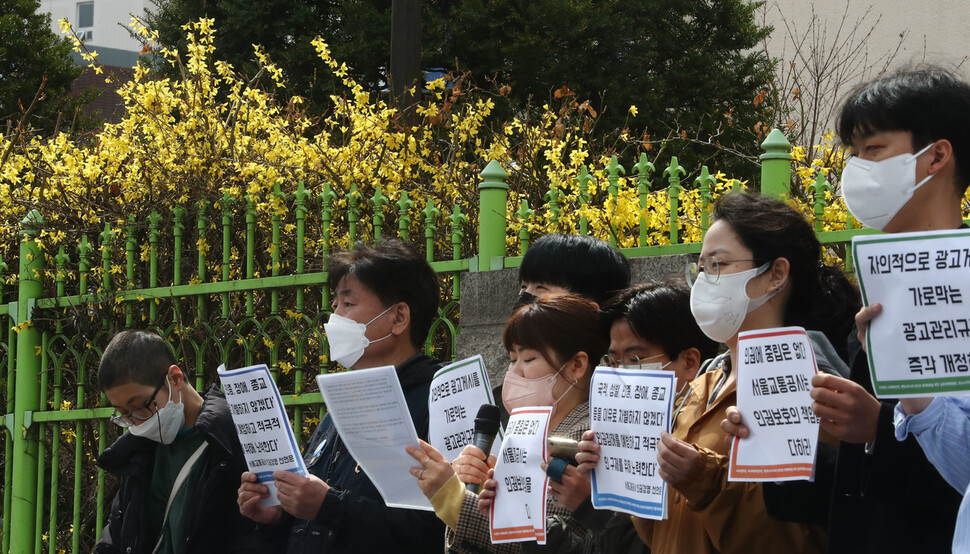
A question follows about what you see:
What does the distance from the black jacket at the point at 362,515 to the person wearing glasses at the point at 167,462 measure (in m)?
0.44

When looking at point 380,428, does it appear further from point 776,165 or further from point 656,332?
point 776,165

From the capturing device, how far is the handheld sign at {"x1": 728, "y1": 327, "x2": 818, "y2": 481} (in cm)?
300

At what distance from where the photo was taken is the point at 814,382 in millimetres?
→ 2844

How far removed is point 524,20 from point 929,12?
6433mm

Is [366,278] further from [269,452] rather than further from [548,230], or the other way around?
[548,230]

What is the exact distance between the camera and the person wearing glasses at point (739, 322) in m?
3.32

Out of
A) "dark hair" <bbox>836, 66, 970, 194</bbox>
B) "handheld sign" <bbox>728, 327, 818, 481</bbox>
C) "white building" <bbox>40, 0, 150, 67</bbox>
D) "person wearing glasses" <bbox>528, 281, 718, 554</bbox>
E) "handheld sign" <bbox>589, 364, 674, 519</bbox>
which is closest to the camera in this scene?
"handheld sign" <bbox>728, 327, 818, 481</bbox>

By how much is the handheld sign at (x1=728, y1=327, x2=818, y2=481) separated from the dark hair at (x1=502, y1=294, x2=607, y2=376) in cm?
92

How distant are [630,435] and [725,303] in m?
0.46

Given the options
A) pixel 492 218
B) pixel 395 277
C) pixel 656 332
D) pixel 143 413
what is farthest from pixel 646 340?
pixel 143 413

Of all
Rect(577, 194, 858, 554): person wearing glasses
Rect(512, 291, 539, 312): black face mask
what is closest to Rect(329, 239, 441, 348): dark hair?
Rect(512, 291, 539, 312): black face mask

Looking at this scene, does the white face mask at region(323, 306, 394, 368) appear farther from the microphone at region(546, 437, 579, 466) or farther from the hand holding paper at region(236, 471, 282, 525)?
the microphone at region(546, 437, 579, 466)

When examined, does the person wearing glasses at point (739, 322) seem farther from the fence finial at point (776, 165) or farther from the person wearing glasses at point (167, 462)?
the person wearing glasses at point (167, 462)

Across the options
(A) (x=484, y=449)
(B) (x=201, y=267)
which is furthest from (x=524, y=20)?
(A) (x=484, y=449)
